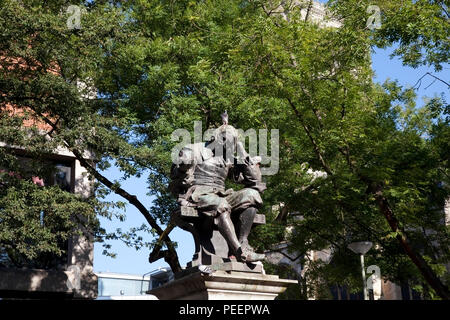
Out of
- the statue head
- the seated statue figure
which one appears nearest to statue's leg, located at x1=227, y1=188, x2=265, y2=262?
the seated statue figure

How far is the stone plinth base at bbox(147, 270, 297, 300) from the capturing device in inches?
354

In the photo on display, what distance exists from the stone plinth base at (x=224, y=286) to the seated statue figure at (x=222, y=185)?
345 millimetres

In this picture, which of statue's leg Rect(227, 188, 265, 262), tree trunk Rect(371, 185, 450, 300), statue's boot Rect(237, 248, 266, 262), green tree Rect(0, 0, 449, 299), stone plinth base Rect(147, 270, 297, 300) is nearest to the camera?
stone plinth base Rect(147, 270, 297, 300)

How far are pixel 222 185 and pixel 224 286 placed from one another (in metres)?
1.82

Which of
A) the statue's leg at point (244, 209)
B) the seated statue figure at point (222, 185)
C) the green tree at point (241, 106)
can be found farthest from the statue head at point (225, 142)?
the green tree at point (241, 106)

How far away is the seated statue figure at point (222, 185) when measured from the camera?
9.53 meters

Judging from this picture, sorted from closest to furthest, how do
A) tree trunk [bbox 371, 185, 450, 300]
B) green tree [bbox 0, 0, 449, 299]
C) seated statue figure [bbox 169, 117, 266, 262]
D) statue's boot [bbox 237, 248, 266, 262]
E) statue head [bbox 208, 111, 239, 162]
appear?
1. statue's boot [bbox 237, 248, 266, 262]
2. seated statue figure [bbox 169, 117, 266, 262]
3. statue head [bbox 208, 111, 239, 162]
4. tree trunk [bbox 371, 185, 450, 300]
5. green tree [bbox 0, 0, 449, 299]

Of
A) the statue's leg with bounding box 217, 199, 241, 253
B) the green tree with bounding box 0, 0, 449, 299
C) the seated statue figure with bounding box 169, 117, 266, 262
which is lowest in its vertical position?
the statue's leg with bounding box 217, 199, 241, 253

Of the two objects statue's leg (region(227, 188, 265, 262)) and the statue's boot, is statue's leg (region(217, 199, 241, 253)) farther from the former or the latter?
statue's leg (region(227, 188, 265, 262))

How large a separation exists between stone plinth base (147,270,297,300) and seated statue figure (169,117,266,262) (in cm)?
34

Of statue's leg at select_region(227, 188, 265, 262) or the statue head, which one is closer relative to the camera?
statue's leg at select_region(227, 188, 265, 262)

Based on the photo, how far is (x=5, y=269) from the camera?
23953mm

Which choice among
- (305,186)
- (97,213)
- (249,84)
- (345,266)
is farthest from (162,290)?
(345,266)

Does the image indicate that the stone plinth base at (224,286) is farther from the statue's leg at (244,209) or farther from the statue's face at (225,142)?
the statue's face at (225,142)
